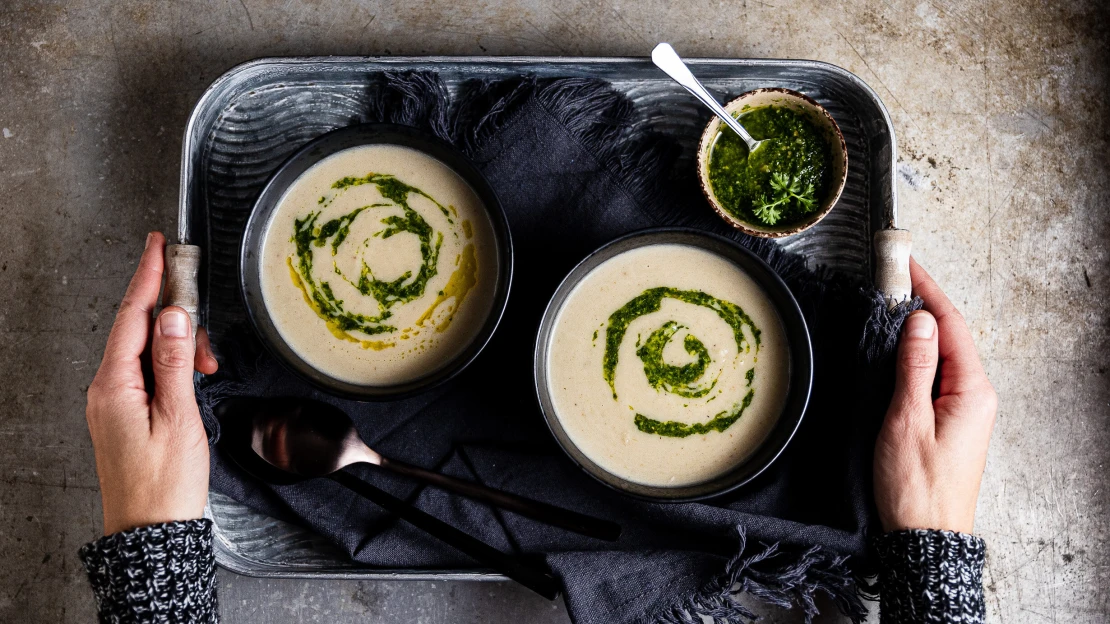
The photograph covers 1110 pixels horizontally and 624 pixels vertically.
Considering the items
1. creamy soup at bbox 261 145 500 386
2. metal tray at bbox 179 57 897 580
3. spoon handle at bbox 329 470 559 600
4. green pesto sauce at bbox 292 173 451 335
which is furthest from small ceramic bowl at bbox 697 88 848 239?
spoon handle at bbox 329 470 559 600

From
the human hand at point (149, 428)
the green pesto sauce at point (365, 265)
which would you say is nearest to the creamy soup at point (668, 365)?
the green pesto sauce at point (365, 265)

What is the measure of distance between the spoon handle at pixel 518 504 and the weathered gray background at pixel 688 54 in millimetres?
376

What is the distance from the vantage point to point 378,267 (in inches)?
73.3

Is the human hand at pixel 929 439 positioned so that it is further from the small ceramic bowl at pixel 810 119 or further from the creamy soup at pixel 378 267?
the creamy soup at pixel 378 267

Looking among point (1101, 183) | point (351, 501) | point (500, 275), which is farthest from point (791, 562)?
point (1101, 183)

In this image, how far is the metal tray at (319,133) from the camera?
198cm

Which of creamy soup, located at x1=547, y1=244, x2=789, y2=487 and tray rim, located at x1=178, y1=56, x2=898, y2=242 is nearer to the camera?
creamy soup, located at x1=547, y1=244, x2=789, y2=487

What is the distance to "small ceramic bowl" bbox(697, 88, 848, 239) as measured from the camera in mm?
1876

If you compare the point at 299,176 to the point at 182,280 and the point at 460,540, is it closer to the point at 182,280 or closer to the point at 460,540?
the point at 182,280

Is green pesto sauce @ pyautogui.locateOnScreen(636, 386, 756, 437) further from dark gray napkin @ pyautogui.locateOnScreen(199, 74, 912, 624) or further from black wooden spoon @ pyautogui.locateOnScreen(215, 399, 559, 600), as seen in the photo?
black wooden spoon @ pyautogui.locateOnScreen(215, 399, 559, 600)

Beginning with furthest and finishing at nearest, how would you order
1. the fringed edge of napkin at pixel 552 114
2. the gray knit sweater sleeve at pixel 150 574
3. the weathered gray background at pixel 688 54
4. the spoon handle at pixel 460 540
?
the weathered gray background at pixel 688 54 < the fringed edge of napkin at pixel 552 114 < the spoon handle at pixel 460 540 < the gray knit sweater sleeve at pixel 150 574

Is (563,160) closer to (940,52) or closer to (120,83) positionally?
(940,52)

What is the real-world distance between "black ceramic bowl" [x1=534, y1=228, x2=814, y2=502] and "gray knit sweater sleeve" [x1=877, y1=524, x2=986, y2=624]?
0.36m

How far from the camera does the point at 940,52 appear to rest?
2.17m
